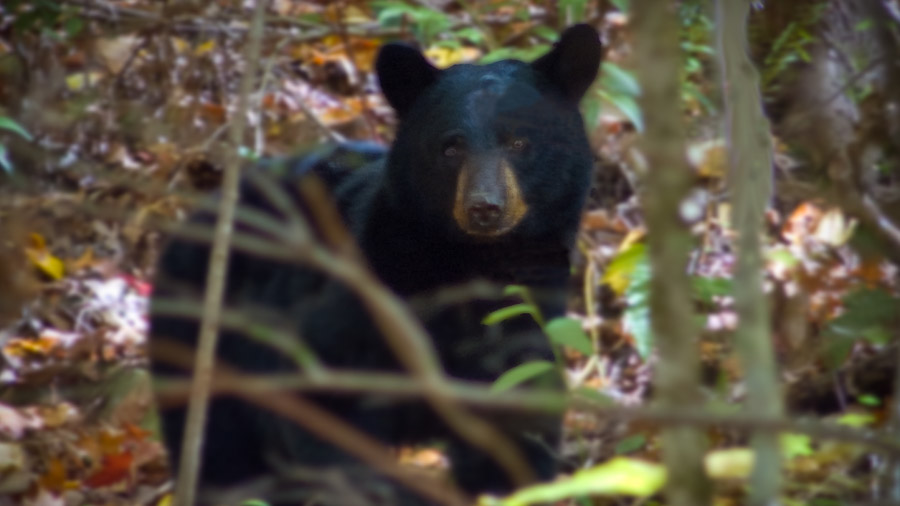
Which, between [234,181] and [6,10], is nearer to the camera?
[234,181]

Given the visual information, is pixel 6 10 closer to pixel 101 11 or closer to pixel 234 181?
pixel 101 11

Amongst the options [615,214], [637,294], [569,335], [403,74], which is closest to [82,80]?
[615,214]

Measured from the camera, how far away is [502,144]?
11.3 ft

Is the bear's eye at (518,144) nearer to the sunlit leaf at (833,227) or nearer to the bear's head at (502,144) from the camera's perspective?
the bear's head at (502,144)

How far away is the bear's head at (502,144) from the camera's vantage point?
3391mm

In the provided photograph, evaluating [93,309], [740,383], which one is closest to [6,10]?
[93,309]

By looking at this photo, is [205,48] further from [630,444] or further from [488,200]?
[630,444]

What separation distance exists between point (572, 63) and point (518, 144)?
380mm

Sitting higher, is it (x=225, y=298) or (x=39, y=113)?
(x=39, y=113)

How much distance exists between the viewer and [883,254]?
Result: 3.40 m

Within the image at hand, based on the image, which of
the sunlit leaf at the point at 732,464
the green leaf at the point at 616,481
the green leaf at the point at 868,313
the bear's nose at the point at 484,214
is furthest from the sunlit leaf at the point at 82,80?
the green leaf at the point at 616,481

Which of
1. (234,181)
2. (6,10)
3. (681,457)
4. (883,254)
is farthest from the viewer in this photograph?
(6,10)

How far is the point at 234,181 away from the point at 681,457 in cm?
78

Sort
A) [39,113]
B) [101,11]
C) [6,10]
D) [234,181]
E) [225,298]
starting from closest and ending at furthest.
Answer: [234,181], [225,298], [6,10], [39,113], [101,11]
